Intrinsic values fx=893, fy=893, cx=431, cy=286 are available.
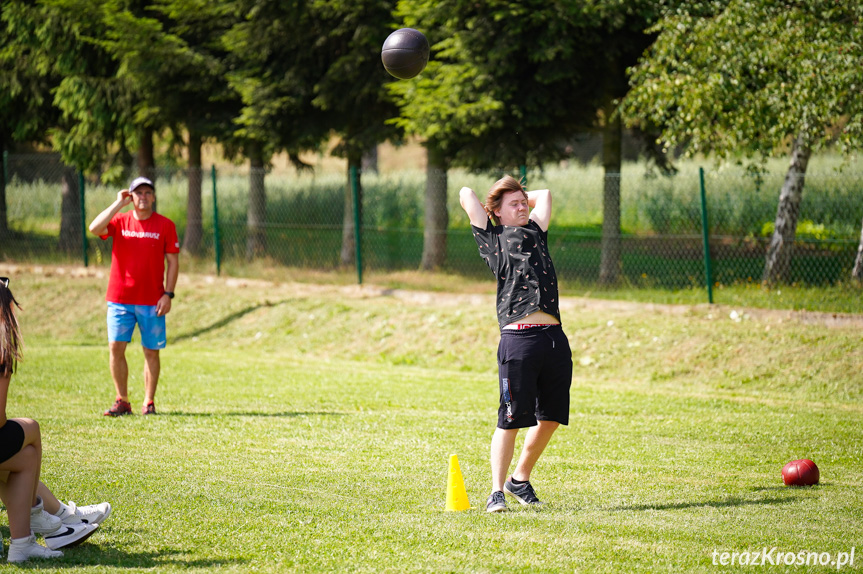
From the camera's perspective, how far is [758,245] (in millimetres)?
14727

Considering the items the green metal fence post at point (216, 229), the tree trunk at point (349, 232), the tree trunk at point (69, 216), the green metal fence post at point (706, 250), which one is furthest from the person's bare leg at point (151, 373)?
the tree trunk at point (69, 216)

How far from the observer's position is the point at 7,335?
14.4ft

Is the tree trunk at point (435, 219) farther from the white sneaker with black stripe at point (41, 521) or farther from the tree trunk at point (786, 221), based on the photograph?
the white sneaker with black stripe at point (41, 521)

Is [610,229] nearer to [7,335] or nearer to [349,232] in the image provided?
[349,232]

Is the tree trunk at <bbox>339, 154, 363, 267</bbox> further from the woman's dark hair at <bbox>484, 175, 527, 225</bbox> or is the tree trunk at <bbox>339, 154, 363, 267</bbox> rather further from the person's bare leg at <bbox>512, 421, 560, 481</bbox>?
the person's bare leg at <bbox>512, 421, 560, 481</bbox>

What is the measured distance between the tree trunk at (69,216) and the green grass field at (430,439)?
5668mm

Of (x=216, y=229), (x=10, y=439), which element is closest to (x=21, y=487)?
(x=10, y=439)

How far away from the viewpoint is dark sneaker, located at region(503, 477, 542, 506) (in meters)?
5.60

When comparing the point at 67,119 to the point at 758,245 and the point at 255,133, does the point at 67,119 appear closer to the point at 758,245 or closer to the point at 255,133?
the point at 255,133

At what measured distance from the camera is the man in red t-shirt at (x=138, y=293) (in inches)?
341

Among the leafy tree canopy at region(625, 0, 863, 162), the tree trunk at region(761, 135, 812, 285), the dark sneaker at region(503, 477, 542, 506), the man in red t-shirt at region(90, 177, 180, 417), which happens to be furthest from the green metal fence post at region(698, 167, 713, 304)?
the dark sneaker at region(503, 477, 542, 506)

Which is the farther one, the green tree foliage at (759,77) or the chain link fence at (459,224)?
the chain link fence at (459,224)

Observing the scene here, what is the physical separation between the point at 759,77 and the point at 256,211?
11.2 m

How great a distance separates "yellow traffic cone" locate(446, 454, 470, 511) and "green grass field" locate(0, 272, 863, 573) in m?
0.08
